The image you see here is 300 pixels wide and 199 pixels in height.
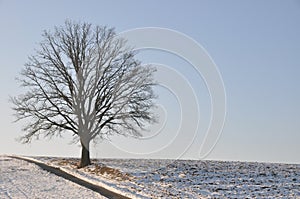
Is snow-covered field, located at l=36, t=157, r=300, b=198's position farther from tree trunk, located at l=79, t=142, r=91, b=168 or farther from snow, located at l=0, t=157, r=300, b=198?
tree trunk, located at l=79, t=142, r=91, b=168

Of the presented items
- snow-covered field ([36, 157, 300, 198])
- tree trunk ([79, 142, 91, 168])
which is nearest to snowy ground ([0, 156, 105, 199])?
snow-covered field ([36, 157, 300, 198])

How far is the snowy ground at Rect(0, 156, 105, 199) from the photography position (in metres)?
19.2

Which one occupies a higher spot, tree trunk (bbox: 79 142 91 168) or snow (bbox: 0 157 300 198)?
tree trunk (bbox: 79 142 91 168)

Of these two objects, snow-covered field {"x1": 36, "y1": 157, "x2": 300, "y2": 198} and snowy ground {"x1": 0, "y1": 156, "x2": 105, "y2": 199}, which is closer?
snowy ground {"x1": 0, "y1": 156, "x2": 105, "y2": 199}

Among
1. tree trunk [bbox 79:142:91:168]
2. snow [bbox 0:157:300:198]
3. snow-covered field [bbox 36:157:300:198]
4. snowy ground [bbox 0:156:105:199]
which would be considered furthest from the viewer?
tree trunk [bbox 79:142:91:168]

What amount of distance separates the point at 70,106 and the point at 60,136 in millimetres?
2452

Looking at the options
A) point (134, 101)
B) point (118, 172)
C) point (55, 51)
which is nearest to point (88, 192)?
point (118, 172)

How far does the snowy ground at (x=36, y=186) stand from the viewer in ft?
63.0

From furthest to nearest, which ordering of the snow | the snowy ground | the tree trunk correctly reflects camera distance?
the tree trunk → the snow → the snowy ground

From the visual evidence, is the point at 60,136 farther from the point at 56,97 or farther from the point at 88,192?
the point at 88,192

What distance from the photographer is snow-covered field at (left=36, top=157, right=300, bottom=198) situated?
1967 centimetres

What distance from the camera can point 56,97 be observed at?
34250 mm

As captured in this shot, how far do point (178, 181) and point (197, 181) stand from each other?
3.41 ft

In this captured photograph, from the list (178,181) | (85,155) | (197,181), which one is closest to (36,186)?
(178,181)
